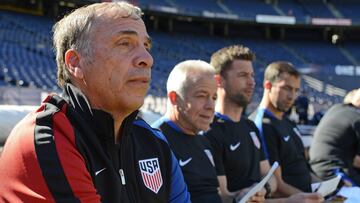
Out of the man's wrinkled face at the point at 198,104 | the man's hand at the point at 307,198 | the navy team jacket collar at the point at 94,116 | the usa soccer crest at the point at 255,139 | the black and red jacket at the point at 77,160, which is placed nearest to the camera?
the black and red jacket at the point at 77,160

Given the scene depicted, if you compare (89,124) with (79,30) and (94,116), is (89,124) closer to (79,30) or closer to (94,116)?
(94,116)

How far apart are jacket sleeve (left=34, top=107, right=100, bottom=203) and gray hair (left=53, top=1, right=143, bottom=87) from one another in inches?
8.5

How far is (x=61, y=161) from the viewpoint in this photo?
1.20m

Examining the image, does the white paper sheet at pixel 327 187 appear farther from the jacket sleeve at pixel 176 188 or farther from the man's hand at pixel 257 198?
the jacket sleeve at pixel 176 188

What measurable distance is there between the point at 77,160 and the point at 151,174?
1.26ft

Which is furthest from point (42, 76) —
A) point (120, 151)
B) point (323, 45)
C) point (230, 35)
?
point (323, 45)

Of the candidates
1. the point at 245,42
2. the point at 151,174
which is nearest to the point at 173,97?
the point at 151,174

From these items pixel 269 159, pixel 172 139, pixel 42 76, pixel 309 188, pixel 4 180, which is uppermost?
pixel 4 180

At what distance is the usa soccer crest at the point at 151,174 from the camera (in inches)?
60.4

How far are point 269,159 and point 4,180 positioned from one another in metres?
2.66

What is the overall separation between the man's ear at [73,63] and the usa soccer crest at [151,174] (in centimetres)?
37

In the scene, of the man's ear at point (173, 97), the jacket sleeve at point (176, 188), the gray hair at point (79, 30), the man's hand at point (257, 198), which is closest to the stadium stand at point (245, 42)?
the man's ear at point (173, 97)

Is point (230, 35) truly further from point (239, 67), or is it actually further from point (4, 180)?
point (4, 180)

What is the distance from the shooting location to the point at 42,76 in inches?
495
